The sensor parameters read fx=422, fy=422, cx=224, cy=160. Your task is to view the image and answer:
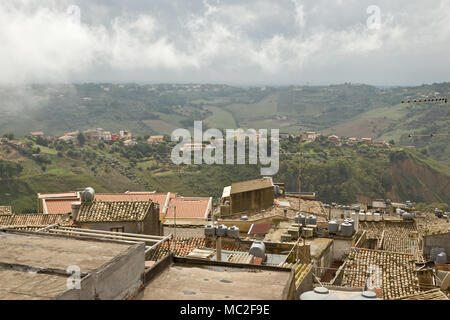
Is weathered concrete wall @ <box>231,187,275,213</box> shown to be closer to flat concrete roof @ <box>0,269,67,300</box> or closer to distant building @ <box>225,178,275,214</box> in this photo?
distant building @ <box>225,178,275,214</box>

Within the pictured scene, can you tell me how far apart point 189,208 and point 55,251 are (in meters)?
21.5

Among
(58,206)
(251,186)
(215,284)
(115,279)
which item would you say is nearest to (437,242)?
(251,186)

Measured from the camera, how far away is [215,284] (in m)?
5.35

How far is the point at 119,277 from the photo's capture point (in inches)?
198

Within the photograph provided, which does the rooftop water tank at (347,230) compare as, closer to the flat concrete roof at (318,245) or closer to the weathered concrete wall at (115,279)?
the flat concrete roof at (318,245)

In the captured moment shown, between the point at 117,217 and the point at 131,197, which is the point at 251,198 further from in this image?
the point at 117,217

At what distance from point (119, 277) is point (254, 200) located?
71.2 ft

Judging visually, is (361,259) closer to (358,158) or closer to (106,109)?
(358,158)

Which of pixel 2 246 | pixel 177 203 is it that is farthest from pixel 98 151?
pixel 2 246

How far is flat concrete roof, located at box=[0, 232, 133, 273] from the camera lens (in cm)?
514

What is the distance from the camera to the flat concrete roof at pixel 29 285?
425 centimetres

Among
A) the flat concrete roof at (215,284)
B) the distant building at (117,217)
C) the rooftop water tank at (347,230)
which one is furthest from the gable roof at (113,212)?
the flat concrete roof at (215,284)

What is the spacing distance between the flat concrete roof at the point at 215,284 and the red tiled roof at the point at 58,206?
21132mm

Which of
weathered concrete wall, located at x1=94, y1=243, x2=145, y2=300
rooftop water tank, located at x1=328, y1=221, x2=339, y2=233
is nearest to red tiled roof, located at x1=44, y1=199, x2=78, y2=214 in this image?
rooftop water tank, located at x1=328, y1=221, x2=339, y2=233
